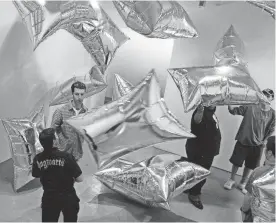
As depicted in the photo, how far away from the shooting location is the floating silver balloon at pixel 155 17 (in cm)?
236

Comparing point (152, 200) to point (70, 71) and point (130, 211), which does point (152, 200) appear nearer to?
point (130, 211)

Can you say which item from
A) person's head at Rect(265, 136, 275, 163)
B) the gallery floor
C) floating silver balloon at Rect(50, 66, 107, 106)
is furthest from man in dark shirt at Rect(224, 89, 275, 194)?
floating silver balloon at Rect(50, 66, 107, 106)

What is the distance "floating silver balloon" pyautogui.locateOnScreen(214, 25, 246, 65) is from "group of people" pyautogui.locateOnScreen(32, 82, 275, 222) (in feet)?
1.27

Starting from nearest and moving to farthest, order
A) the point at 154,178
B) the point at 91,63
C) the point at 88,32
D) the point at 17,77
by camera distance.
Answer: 1. the point at 154,178
2. the point at 88,32
3. the point at 17,77
4. the point at 91,63

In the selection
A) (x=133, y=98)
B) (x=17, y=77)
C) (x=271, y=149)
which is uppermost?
(x=133, y=98)

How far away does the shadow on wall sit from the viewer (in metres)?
3.02

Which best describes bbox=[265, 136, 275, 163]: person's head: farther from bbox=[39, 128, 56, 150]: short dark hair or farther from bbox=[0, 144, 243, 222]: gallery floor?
bbox=[39, 128, 56, 150]: short dark hair

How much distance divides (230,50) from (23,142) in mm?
1868

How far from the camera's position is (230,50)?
2.78m

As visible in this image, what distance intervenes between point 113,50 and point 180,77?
68cm

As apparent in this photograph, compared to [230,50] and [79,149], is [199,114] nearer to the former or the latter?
[230,50]

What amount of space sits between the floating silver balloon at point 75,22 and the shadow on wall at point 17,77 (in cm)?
71

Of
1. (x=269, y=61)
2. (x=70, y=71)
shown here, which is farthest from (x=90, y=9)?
(x=269, y=61)

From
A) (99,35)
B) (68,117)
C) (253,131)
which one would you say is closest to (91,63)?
(99,35)
